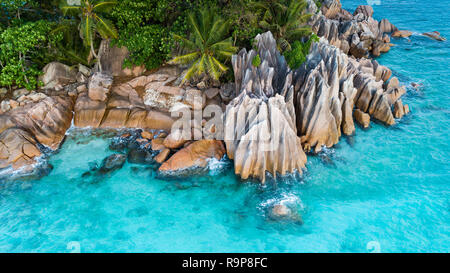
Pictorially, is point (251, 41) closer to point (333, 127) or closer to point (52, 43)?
point (333, 127)

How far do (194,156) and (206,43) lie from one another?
6.73 metres

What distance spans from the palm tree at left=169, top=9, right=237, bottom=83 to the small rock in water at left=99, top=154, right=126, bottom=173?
19.9 ft

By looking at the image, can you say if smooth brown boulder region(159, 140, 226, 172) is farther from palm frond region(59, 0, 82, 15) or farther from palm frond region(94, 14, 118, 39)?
palm frond region(59, 0, 82, 15)

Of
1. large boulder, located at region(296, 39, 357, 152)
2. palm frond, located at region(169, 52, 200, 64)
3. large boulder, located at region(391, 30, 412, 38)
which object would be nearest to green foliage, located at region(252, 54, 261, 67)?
large boulder, located at region(296, 39, 357, 152)

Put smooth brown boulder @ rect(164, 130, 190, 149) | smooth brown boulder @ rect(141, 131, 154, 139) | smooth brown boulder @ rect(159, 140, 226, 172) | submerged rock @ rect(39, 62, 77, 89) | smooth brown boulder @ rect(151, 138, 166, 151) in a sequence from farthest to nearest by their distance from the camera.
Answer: submerged rock @ rect(39, 62, 77, 89)
smooth brown boulder @ rect(141, 131, 154, 139)
smooth brown boulder @ rect(151, 138, 166, 151)
smooth brown boulder @ rect(164, 130, 190, 149)
smooth brown boulder @ rect(159, 140, 226, 172)

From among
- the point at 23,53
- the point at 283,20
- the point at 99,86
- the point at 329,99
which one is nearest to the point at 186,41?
the point at 99,86

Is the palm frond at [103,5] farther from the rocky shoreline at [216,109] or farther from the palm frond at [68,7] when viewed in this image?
the rocky shoreline at [216,109]

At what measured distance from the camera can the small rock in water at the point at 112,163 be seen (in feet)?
50.4

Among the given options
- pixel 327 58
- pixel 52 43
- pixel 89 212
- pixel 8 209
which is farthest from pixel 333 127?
pixel 52 43

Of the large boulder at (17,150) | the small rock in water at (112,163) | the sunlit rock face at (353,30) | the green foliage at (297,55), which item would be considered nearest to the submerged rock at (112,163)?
the small rock in water at (112,163)

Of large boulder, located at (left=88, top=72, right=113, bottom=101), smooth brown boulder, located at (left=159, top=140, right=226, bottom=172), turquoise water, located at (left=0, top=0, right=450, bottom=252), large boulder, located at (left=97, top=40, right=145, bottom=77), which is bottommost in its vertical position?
turquoise water, located at (left=0, top=0, right=450, bottom=252)

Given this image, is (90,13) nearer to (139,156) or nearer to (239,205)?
(139,156)

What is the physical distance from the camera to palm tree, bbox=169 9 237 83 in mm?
16531

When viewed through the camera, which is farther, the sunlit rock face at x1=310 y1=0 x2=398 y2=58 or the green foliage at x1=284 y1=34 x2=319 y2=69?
the sunlit rock face at x1=310 y1=0 x2=398 y2=58
